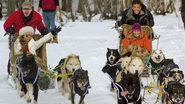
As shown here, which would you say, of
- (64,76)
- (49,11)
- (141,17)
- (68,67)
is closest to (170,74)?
(68,67)

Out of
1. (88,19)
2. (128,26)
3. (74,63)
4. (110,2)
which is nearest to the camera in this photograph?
(74,63)

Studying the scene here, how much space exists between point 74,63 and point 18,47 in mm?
1214

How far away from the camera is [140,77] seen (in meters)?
6.30

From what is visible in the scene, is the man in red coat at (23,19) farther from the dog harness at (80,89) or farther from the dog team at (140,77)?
the dog harness at (80,89)

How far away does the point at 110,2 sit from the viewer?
31781 mm

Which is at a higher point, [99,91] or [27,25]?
[27,25]

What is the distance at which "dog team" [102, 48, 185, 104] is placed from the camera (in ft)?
17.3

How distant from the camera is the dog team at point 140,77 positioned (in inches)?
207

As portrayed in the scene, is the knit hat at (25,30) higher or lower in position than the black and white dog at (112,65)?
higher

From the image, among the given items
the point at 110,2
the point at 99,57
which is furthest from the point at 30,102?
the point at 110,2

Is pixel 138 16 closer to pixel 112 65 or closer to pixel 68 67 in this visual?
pixel 112 65

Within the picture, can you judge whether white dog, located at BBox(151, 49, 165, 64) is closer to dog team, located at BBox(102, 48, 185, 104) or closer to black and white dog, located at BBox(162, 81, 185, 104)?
dog team, located at BBox(102, 48, 185, 104)

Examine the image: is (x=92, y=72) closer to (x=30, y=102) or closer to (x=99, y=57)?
(x=99, y=57)

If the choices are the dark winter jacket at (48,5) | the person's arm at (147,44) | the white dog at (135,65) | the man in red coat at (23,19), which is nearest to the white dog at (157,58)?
the person's arm at (147,44)
